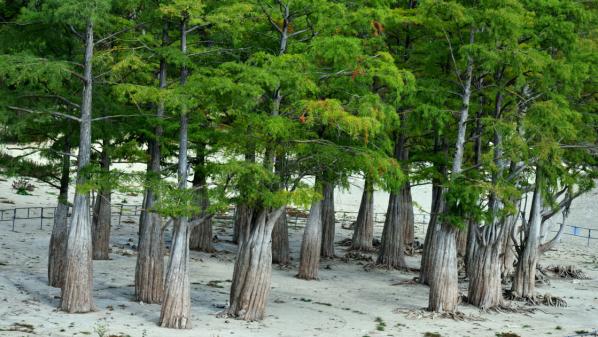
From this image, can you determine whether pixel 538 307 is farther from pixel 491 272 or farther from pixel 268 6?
pixel 268 6

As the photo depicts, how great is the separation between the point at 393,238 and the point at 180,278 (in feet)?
48.7

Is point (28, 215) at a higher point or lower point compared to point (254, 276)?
higher

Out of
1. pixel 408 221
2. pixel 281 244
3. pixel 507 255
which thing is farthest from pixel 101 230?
pixel 507 255

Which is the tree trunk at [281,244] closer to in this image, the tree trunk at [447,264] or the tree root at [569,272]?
the tree trunk at [447,264]

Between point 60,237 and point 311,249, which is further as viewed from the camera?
point 311,249

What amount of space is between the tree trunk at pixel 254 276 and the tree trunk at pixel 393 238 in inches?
484

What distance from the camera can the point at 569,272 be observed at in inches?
1503

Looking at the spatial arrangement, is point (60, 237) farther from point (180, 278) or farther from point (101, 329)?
point (101, 329)

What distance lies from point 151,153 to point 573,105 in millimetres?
16128

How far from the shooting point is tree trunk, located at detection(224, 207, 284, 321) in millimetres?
25125

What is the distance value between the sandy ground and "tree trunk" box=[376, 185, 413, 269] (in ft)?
2.42

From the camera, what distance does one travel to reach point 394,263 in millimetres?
37250

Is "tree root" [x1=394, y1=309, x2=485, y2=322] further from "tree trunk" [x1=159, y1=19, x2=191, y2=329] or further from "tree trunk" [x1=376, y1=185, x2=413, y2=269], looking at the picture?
"tree trunk" [x1=376, y1=185, x2=413, y2=269]

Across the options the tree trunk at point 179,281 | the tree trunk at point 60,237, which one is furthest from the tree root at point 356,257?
the tree trunk at point 179,281
